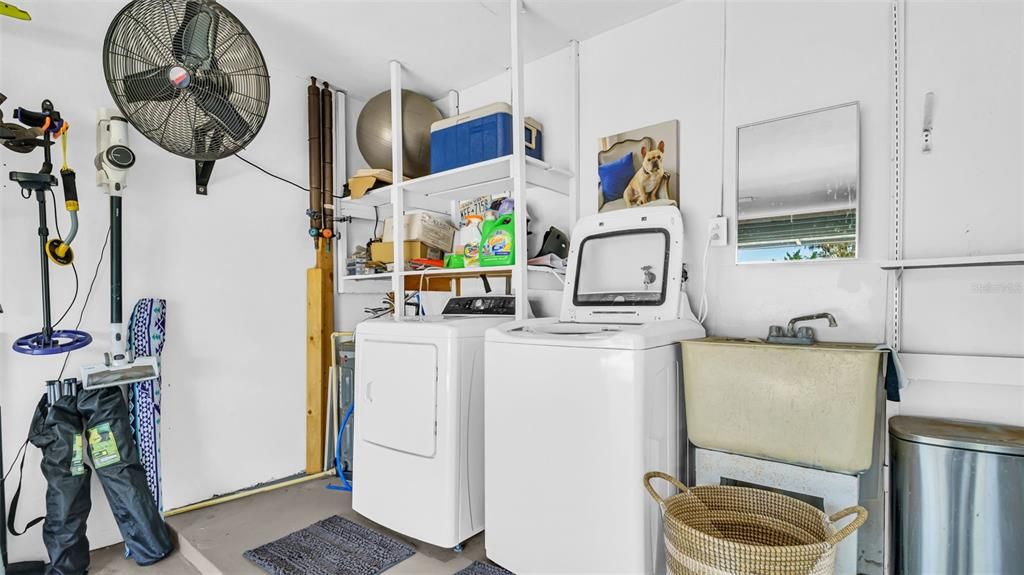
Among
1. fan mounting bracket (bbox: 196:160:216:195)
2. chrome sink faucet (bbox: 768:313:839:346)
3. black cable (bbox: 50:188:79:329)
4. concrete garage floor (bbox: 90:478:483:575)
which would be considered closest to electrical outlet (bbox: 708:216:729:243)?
chrome sink faucet (bbox: 768:313:839:346)

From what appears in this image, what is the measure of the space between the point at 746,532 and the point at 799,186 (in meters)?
1.22

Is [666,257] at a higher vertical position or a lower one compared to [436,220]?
lower

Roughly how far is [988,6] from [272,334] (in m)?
3.27

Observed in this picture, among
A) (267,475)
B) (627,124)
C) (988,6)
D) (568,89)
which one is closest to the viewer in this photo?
(988,6)

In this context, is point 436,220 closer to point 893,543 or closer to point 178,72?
point 178,72

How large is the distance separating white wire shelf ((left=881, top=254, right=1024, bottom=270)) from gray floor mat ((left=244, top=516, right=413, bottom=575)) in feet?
6.58

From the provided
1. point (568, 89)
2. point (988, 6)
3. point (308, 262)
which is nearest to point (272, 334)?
point (308, 262)

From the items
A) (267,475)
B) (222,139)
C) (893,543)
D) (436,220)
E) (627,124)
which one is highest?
(627,124)

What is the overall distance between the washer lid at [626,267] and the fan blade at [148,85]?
5.53 ft

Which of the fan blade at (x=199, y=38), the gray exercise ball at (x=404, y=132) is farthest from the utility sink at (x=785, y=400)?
the fan blade at (x=199, y=38)

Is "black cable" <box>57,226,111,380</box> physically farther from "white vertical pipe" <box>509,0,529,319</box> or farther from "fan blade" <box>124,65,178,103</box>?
"white vertical pipe" <box>509,0,529,319</box>

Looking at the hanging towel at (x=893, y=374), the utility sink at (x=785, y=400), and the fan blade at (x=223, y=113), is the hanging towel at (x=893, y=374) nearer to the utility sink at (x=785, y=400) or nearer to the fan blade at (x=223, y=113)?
the utility sink at (x=785, y=400)

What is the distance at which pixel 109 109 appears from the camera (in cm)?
215

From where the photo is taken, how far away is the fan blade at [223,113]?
1.91 metres
